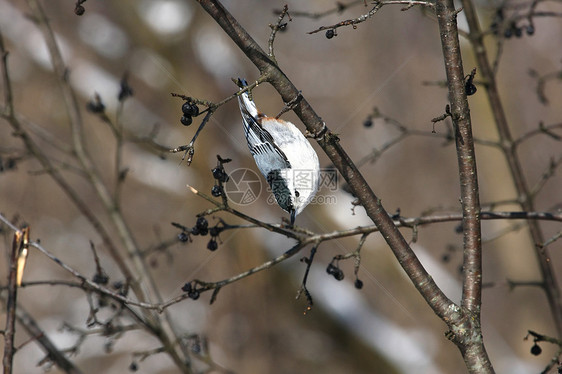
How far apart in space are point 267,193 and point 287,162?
279 cm

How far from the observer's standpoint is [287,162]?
228cm

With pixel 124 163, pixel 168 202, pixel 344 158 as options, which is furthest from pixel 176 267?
pixel 344 158

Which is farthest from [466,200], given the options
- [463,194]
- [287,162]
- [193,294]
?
[287,162]

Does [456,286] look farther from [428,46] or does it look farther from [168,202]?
[168,202]

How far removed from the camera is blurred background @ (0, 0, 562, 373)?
16.0ft

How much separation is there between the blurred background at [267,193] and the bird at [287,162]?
254cm

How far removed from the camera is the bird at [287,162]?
223cm

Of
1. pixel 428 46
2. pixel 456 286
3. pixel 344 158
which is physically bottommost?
pixel 344 158

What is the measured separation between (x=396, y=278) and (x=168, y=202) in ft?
7.37

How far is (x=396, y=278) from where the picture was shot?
514 centimetres

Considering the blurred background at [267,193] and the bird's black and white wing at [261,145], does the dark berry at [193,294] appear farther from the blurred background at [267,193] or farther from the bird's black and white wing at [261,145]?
the blurred background at [267,193]

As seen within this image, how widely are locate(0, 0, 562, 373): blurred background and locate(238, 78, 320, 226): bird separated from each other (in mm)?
2538

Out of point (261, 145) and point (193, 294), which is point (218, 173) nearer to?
point (193, 294)

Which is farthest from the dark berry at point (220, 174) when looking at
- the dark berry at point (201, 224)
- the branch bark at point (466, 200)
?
the branch bark at point (466, 200)
